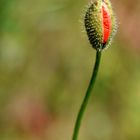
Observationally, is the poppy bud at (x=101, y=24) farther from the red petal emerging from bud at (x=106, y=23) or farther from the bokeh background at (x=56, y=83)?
the bokeh background at (x=56, y=83)

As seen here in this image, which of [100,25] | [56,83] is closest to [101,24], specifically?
[100,25]

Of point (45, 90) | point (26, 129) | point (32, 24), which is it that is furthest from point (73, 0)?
point (26, 129)

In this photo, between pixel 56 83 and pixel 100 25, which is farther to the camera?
pixel 56 83

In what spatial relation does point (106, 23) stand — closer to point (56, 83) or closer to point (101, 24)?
point (101, 24)

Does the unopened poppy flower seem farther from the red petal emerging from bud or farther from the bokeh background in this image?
the bokeh background

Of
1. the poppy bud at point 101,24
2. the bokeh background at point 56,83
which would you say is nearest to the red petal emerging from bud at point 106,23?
the poppy bud at point 101,24

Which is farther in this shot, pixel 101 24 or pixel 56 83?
pixel 56 83

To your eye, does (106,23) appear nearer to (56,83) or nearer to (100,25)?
(100,25)

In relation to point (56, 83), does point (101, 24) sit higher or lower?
higher
